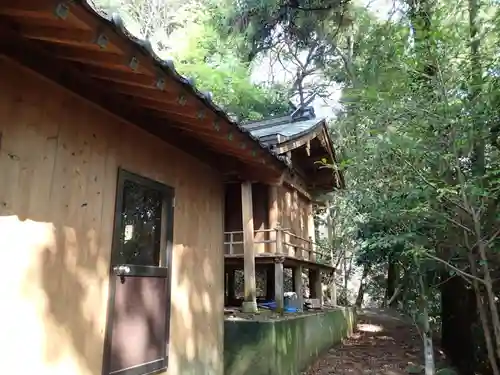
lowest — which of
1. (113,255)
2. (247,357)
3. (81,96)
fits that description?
(247,357)

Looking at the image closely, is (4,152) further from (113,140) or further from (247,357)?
(247,357)

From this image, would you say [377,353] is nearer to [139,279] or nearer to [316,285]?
[316,285]

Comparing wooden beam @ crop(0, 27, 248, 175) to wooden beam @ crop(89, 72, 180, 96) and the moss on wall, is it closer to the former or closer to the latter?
wooden beam @ crop(89, 72, 180, 96)

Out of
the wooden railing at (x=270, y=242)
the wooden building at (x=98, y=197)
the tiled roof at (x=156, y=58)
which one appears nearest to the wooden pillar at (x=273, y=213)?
the wooden railing at (x=270, y=242)

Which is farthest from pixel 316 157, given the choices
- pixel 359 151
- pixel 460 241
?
pixel 460 241

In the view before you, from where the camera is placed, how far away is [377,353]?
25.6 feet

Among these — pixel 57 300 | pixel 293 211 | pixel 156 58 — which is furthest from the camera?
pixel 293 211

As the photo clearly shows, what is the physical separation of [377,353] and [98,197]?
6.94 metres

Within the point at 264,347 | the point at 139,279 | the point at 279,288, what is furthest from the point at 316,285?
the point at 139,279

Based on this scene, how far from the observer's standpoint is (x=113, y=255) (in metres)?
2.97

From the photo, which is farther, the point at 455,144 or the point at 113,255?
the point at 455,144

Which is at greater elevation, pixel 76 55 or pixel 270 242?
pixel 76 55

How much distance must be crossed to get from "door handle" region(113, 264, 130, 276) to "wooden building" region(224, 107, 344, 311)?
340 cm

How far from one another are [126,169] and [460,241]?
3.91m
